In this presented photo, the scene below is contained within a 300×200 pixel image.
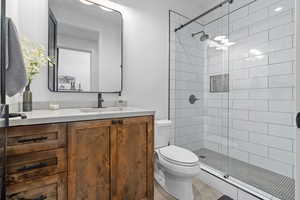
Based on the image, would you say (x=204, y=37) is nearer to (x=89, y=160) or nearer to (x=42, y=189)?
(x=89, y=160)

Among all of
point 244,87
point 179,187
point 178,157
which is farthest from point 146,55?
point 179,187

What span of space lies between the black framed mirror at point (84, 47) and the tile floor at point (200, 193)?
1255 mm

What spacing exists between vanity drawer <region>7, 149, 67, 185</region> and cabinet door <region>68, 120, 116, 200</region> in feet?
0.22

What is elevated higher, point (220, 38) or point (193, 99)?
point (220, 38)

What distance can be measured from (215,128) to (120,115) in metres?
1.79

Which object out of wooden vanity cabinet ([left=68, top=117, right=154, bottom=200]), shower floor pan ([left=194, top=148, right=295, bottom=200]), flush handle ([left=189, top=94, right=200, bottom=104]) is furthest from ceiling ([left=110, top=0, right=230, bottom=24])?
shower floor pan ([left=194, top=148, right=295, bottom=200])

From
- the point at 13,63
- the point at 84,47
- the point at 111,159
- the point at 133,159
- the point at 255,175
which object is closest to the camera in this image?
the point at 13,63

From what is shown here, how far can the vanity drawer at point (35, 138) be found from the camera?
92 centimetres

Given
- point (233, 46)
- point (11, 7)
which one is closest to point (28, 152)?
point (11, 7)

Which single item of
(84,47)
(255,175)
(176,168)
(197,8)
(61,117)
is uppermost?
(197,8)

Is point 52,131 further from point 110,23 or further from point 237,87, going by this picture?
point 237,87

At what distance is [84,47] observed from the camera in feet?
5.54

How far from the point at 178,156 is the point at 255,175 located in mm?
1072

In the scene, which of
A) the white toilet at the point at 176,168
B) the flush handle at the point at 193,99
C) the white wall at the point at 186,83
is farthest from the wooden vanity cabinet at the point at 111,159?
the flush handle at the point at 193,99
